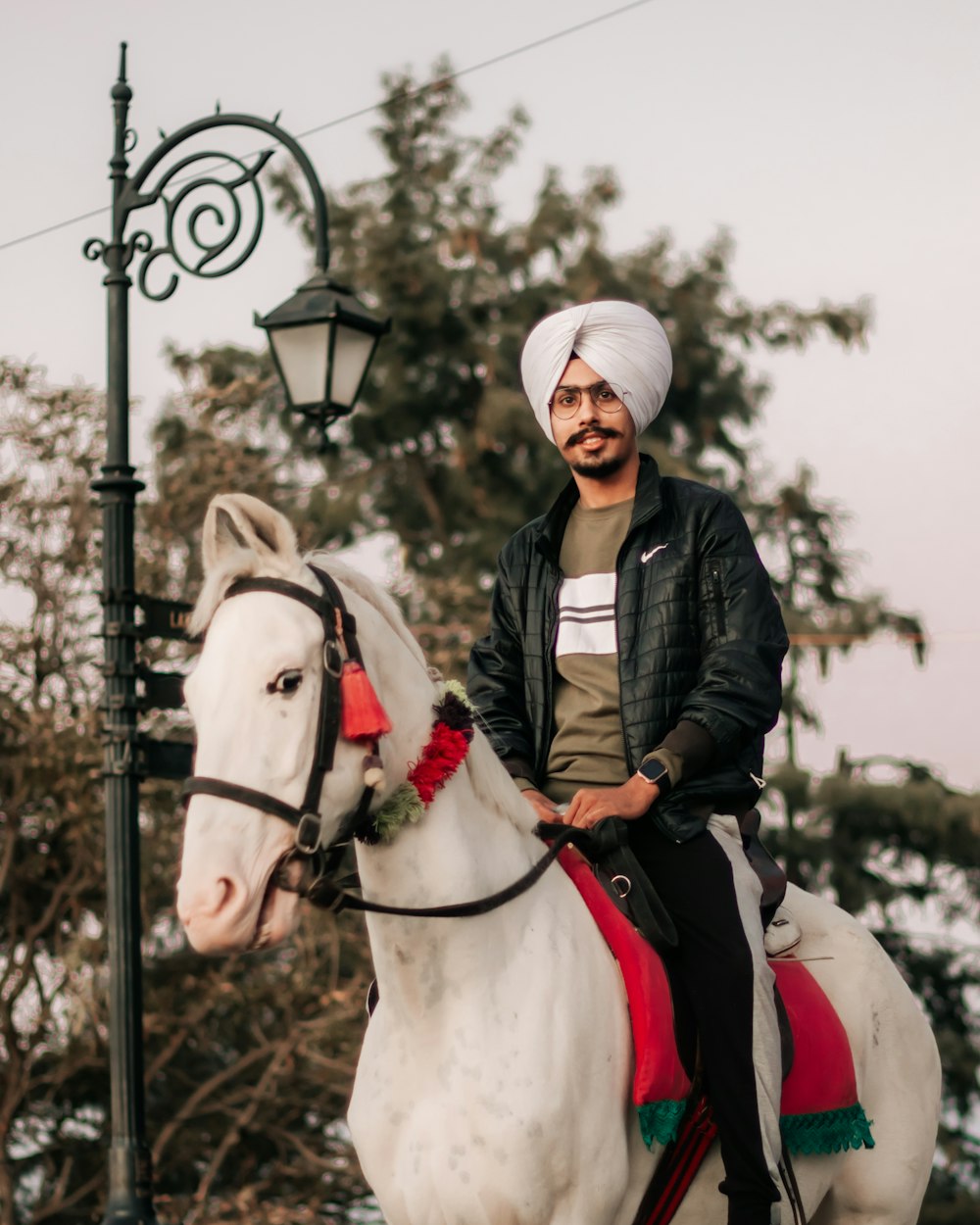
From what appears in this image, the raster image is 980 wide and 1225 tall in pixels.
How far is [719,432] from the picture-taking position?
22.9 meters

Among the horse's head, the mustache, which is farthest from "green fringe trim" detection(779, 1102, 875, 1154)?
the mustache

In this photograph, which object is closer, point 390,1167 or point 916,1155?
point 390,1167

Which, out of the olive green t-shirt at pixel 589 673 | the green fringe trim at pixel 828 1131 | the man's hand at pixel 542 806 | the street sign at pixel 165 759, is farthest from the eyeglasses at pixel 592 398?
the street sign at pixel 165 759

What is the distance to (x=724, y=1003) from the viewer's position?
14.5ft

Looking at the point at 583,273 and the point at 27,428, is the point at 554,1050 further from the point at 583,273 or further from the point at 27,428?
the point at 583,273

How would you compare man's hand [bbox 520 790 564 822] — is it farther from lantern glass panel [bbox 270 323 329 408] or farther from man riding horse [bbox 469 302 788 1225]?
lantern glass panel [bbox 270 323 329 408]

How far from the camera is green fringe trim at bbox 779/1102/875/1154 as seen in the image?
4.88 m

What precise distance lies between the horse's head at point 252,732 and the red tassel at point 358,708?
0.17ft

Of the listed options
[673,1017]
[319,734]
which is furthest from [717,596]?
[319,734]

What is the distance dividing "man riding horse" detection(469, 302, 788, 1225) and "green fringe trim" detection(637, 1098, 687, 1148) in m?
0.16

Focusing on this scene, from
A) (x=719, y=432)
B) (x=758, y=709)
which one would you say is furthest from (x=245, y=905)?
(x=719, y=432)

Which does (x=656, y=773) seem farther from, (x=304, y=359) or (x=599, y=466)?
(x=304, y=359)

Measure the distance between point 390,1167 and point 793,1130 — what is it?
1324mm

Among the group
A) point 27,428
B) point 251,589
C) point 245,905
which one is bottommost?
point 245,905
